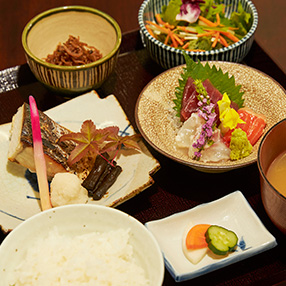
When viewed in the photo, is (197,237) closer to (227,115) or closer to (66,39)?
(227,115)

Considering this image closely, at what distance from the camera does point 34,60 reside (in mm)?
A: 2314

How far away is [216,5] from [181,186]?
1.32m

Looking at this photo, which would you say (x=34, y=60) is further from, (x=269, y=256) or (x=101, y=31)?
(x=269, y=256)

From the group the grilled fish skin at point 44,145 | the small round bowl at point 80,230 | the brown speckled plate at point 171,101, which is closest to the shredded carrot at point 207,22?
the brown speckled plate at point 171,101

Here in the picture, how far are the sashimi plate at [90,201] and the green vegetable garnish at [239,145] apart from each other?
0.35m

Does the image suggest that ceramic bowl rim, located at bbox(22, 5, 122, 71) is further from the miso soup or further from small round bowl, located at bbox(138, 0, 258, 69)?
the miso soup

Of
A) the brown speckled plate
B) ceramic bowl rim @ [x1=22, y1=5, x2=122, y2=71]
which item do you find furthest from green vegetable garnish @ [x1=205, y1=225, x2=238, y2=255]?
ceramic bowl rim @ [x1=22, y1=5, x2=122, y2=71]

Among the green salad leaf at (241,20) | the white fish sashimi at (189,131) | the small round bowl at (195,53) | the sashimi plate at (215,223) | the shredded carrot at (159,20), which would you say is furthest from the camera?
the shredded carrot at (159,20)

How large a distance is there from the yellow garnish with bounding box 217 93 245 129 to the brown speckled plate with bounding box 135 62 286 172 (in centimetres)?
15

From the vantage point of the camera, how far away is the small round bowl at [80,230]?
5.12 ft

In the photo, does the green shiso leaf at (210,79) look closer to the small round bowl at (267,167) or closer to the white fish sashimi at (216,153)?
the white fish sashimi at (216,153)

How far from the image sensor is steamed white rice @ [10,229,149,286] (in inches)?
60.4

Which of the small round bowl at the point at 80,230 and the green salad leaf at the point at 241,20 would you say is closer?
the small round bowl at the point at 80,230

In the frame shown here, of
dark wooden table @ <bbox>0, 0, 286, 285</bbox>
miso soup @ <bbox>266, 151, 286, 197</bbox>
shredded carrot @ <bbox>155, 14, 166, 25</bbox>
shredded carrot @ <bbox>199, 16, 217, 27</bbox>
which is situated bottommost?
dark wooden table @ <bbox>0, 0, 286, 285</bbox>
